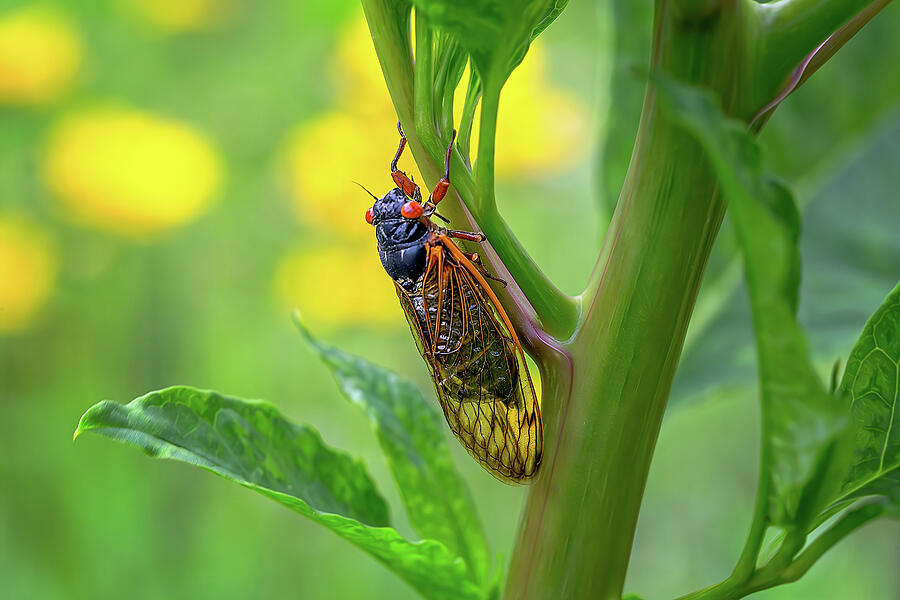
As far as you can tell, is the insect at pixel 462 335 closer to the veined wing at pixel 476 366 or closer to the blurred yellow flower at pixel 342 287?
the veined wing at pixel 476 366

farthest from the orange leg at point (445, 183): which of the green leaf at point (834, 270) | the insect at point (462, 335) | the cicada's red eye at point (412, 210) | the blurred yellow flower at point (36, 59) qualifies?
the blurred yellow flower at point (36, 59)

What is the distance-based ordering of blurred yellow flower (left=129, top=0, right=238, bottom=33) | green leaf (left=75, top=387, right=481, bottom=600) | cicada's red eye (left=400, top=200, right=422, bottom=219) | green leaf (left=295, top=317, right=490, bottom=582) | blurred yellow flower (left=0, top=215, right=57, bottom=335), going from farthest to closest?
1. blurred yellow flower (left=129, top=0, right=238, bottom=33)
2. blurred yellow flower (left=0, top=215, right=57, bottom=335)
3. cicada's red eye (left=400, top=200, right=422, bottom=219)
4. green leaf (left=295, top=317, right=490, bottom=582)
5. green leaf (left=75, top=387, right=481, bottom=600)

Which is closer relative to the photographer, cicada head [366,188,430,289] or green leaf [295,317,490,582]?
green leaf [295,317,490,582]

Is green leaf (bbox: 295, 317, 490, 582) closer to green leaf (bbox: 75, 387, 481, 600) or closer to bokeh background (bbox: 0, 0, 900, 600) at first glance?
green leaf (bbox: 75, 387, 481, 600)

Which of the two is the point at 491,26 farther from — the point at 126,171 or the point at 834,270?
the point at 126,171

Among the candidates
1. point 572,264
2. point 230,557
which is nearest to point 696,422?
point 572,264

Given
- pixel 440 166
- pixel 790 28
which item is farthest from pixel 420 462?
pixel 790 28

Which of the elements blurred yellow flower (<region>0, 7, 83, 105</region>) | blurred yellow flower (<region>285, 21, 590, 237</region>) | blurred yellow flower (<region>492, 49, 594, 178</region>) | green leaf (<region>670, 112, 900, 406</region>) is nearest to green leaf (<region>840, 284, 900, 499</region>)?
green leaf (<region>670, 112, 900, 406</region>)

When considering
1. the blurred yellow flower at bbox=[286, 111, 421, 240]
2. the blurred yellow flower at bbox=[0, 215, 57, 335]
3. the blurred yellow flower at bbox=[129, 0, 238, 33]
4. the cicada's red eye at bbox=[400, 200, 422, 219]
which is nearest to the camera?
the cicada's red eye at bbox=[400, 200, 422, 219]

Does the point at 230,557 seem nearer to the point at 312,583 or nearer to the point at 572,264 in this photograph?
the point at 312,583
